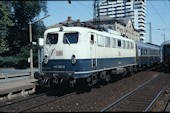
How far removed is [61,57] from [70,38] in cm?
103

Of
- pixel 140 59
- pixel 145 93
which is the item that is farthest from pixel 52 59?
pixel 140 59

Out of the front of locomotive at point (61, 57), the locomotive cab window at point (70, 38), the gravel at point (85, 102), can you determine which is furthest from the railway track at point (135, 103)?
the locomotive cab window at point (70, 38)

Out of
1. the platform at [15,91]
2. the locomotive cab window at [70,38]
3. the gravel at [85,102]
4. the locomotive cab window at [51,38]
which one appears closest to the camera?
the gravel at [85,102]

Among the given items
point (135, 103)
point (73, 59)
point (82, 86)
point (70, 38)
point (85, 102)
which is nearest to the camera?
point (135, 103)

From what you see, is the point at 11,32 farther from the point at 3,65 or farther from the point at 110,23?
the point at 110,23

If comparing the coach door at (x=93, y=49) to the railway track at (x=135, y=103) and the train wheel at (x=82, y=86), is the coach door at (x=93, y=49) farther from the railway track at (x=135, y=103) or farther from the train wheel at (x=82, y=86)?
the railway track at (x=135, y=103)

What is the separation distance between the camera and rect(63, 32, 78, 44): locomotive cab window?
13.7 m

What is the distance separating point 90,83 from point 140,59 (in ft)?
45.6

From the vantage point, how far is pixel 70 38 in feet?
45.4

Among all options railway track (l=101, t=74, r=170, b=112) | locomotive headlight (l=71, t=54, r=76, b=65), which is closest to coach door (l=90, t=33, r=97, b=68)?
locomotive headlight (l=71, t=54, r=76, b=65)

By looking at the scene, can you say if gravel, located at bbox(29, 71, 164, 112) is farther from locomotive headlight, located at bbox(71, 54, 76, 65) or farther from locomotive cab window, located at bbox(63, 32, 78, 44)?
locomotive cab window, located at bbox(63, 32, 78, 44)

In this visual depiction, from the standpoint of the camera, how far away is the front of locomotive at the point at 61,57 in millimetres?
13367

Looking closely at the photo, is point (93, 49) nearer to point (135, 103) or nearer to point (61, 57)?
point (61, 57)

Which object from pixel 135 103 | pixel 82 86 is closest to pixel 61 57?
pixel 82 86
